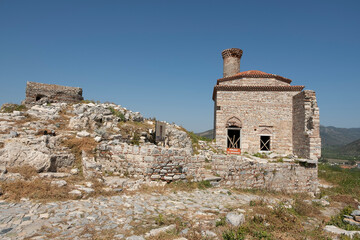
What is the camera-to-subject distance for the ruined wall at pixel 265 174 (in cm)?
750

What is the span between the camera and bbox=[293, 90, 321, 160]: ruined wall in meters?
11.7

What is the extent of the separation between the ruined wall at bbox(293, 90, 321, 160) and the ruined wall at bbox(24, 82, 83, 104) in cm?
1476

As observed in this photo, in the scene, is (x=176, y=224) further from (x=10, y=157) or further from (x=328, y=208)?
(x=328, y=208)

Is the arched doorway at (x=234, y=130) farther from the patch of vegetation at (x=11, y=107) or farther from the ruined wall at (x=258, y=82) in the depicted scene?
the patch of vegetation at (x=11, y=107)

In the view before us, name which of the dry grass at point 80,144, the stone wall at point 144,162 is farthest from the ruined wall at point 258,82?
the dry grass at point 80,144

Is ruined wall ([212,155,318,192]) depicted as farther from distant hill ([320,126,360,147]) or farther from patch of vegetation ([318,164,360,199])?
distant hill ([320,126,360,147])

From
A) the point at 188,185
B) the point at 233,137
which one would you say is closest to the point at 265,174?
the point at 188,185

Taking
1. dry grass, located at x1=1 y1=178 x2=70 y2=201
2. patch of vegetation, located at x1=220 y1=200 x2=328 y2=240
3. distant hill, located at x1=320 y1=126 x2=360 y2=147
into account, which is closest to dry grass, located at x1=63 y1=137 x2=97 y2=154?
dry grass, located at x1=1 y1=178 x2=70 y2=201

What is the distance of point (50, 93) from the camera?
11766 mm

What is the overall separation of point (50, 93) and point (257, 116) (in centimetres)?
1442

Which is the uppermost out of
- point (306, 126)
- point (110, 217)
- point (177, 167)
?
point (306, 126)

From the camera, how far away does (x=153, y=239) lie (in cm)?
320

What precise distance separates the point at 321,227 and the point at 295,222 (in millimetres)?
786

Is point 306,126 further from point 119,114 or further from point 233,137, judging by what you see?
point 119,114
